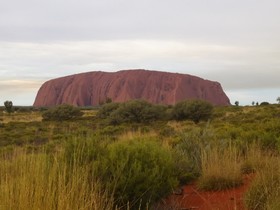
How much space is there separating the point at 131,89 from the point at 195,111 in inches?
4634

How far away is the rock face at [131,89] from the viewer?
493 feet

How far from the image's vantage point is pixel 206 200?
642cm

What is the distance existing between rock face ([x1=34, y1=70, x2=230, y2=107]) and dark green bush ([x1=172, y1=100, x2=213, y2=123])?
104260 millimetres

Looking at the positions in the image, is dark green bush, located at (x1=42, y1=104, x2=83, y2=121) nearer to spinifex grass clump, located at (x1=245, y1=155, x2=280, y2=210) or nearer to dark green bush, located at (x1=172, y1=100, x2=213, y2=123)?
dark green bush, located at (x1=172, y1=100, x2=213, y2=123)

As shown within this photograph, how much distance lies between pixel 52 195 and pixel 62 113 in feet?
156

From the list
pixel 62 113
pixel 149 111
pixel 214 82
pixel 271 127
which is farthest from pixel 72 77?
pixel 271 127

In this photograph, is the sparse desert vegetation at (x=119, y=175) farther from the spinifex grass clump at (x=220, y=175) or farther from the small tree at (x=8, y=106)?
the small tree at (x=8, y=106)

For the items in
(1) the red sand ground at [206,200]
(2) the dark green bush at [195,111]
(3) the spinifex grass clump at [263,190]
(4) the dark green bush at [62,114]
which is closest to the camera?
(3) the spinifex grass clump at [263,190]

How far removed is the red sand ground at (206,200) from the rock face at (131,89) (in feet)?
445

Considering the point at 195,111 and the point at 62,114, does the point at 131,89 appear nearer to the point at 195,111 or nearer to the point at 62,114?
the point at 62,114

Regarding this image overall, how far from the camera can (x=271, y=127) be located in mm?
13367

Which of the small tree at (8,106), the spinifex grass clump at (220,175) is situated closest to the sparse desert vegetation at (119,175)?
the spinifex grass clump at (220,175)

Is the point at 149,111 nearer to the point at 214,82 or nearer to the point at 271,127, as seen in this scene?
the point at 271,127

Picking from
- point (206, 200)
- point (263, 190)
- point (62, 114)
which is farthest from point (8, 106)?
point (263, 190)
